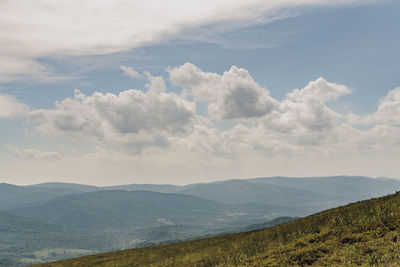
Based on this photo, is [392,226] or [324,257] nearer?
[324,257]

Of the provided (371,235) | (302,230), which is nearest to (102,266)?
(302,230)

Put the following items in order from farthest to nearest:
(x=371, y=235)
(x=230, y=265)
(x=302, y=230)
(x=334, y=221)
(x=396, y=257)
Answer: (x=302, y=230), (x=334, y=221), (x=230, y=265), (x=371, y=235), (x=396, y=257)

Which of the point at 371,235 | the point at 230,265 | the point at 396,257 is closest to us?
the point at 396,257

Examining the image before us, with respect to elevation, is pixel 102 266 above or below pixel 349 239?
below

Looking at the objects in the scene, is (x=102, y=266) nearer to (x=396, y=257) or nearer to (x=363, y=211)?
(x=363, y=211)

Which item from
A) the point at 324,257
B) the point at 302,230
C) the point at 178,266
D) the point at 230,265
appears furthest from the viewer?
the point at 178,266

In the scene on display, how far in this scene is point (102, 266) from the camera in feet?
228

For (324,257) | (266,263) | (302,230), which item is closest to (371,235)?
(324,257)

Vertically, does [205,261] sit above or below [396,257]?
below

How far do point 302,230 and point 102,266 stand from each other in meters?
50.0

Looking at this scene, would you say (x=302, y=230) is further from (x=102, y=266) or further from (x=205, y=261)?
(x=102, y=266)

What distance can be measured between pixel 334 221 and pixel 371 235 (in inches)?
391

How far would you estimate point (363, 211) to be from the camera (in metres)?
41.2

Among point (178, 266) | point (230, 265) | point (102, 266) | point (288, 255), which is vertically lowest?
point (102, 266)
